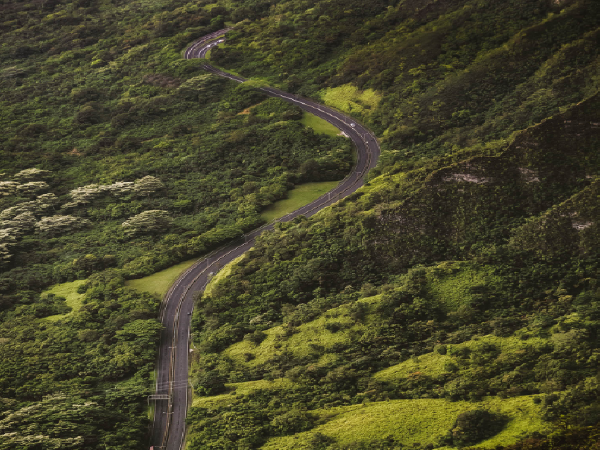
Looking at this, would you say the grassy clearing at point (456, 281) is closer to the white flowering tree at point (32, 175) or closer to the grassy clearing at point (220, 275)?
the grassy clearing at point (220, 275)

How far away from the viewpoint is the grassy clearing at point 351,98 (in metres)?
132

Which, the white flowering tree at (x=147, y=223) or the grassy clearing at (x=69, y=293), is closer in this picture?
the grassy clearing at (x=69, y=293)

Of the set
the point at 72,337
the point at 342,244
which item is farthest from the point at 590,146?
the point at 72,337

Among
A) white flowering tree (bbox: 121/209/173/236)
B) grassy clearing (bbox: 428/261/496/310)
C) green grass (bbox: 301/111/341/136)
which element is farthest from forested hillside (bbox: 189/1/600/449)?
white flowering tree (bbox: 121/209/173/236)

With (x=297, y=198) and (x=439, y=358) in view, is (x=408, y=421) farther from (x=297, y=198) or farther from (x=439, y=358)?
(x=297, y=198)

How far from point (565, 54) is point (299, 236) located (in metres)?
60.5

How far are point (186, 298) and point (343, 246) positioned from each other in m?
24.2

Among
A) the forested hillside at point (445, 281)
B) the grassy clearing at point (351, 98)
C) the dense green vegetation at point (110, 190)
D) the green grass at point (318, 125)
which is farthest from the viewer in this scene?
the grassy clearing at point (351, 98)

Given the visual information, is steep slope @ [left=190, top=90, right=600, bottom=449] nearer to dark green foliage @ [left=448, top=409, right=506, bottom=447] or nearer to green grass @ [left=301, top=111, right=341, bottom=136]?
dark green foliage @ [left=448, top=409, right=506, bottom=447]

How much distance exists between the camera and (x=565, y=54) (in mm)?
112438

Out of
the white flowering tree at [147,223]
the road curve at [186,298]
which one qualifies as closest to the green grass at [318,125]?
the road curve at [186,298]

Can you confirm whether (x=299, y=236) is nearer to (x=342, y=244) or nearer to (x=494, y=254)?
(x=342, y=244)

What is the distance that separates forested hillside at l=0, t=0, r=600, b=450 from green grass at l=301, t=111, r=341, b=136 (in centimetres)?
247

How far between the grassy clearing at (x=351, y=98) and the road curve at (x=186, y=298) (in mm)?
2197
